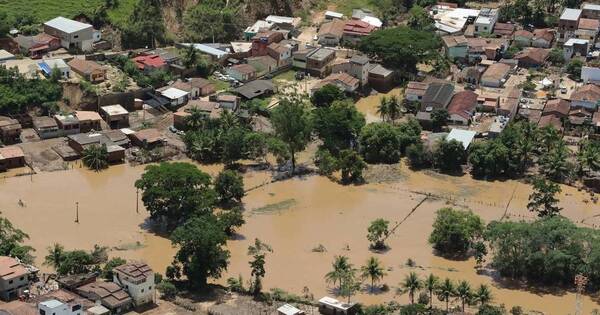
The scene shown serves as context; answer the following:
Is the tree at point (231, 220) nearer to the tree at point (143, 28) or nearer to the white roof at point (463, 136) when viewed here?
the white roof at point (463, 136)

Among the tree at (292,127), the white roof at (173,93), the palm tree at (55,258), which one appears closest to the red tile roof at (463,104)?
the tree at (292,127)

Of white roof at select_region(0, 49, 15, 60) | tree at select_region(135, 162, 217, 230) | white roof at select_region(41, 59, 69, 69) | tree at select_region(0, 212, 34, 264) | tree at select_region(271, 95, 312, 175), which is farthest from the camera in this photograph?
white roof at select_region(0, 49, 15, 60)

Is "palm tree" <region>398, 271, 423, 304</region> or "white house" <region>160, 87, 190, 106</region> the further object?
"white house" <region>160, 87, 190, 106</region>

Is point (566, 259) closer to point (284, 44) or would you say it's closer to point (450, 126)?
point (450, 126)

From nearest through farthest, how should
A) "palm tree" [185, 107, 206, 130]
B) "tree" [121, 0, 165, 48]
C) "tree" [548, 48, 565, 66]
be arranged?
"palm tree" [185, 107, 206, 130]
"tree" [121, 0, 165, 48]
"tree" [548, 48, 565, 66]

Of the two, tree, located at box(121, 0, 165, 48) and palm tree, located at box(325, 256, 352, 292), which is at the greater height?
tree, located at box(121, 0, 165, 48)

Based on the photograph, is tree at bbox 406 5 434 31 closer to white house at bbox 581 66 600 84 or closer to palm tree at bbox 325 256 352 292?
white house at bbox 581 66 600 84

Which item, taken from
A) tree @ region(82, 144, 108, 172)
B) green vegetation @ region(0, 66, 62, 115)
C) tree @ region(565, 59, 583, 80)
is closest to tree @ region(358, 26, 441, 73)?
tree @ region(565, 59, 583, 80)

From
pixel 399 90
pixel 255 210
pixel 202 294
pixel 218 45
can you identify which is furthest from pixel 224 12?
pixel 202 294
